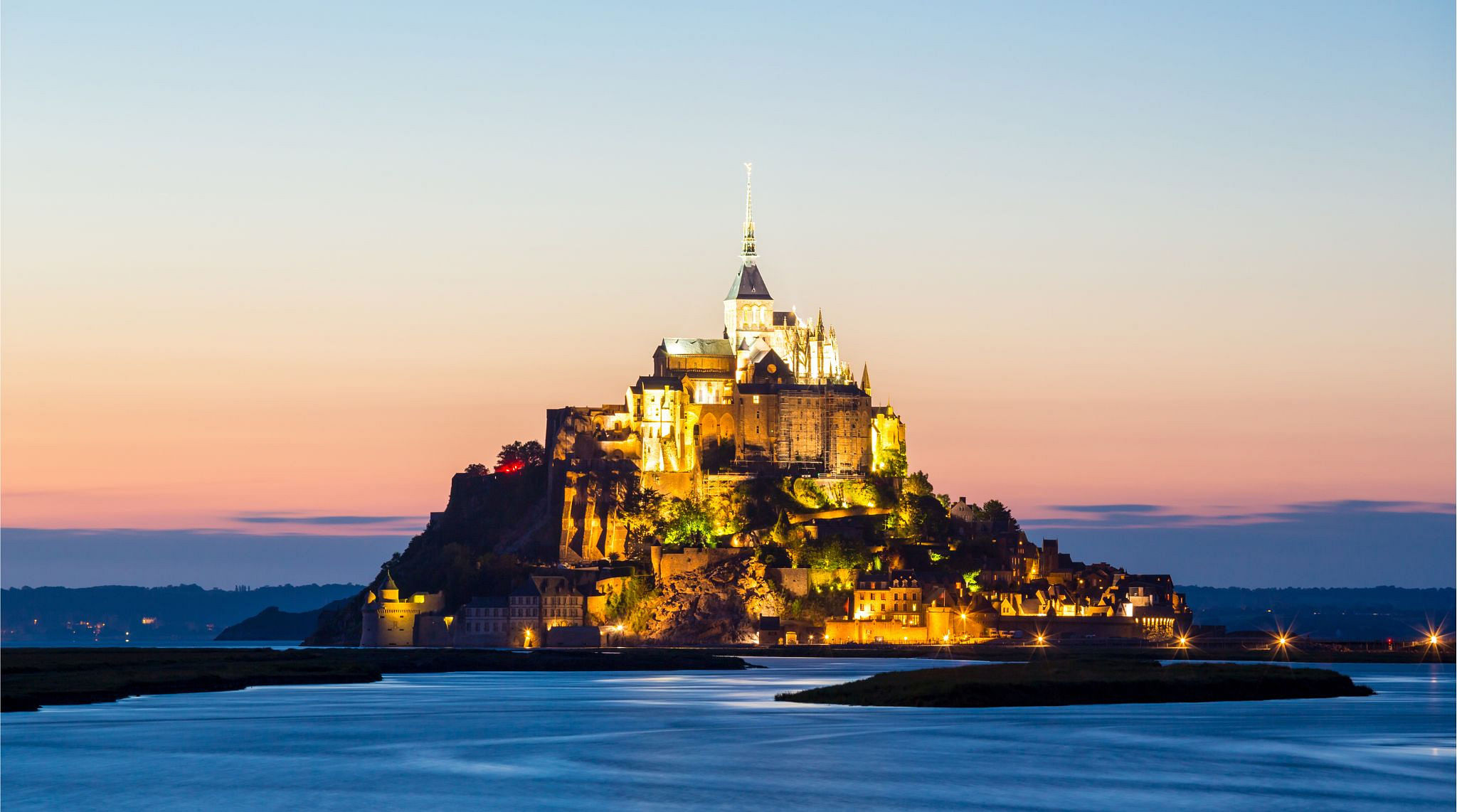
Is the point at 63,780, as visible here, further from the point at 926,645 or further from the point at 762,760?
the point at 926,645

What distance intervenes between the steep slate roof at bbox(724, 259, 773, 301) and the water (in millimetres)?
81306

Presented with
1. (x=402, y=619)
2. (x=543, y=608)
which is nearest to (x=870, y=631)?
(x=543, y=608)

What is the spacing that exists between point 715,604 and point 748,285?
38178 millimetres

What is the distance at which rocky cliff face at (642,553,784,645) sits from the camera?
140 m

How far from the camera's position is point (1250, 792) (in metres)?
51.2

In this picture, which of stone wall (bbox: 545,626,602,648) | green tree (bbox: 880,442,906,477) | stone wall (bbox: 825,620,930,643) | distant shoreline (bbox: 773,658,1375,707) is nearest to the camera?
distant shoreline (bbox: 773,658,1375,707)

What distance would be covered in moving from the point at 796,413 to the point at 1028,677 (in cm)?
7164

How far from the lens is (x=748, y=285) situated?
16950 cm

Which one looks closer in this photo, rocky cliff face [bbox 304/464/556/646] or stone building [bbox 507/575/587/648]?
stone building [bbox 507/575/587/648]

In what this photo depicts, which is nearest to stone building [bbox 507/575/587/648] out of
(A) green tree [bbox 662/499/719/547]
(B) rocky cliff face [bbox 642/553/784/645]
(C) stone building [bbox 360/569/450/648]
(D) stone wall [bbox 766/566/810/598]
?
(B) rocky cliff face [bbox 642/553/784/645]

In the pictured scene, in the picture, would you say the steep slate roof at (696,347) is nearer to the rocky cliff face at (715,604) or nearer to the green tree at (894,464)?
the green tree at (894,464)

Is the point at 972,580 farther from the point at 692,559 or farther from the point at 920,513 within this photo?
the point at 692,559

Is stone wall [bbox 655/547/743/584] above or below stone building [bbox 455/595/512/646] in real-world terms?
above

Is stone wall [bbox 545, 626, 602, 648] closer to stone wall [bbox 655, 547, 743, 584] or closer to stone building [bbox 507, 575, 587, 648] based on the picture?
stone building [bbox 507, 575, 587, 648]
